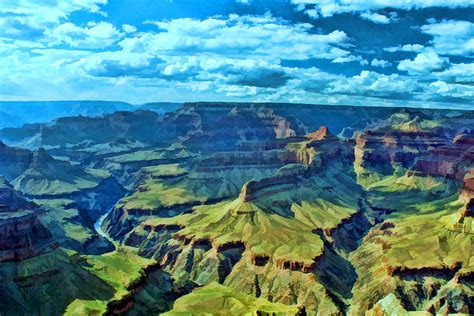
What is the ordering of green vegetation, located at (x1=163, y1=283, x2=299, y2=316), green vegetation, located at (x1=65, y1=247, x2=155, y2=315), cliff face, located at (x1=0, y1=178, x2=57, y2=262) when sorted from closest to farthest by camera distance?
green vegetation, located at (x1=65, y1=247, x2=155, y2=315), green vegetation, located at (x1=163, y1=283, x2=299, y2=316), cliff face, located at (x1=0, y1=178, x2=57, y2=262)

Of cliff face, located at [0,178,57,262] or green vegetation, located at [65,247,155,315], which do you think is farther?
cliff face, located at [0,178,57,262]

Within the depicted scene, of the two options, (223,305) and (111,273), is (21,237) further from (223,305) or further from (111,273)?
(223,305)

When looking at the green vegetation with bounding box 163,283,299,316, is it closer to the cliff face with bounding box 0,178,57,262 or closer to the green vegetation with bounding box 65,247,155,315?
the green vegetation with bounding box 65,247,155,315

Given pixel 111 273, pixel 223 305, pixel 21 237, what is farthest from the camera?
pixel 111 273

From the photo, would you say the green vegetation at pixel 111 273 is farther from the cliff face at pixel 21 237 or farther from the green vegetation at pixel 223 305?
the green vegetation at pixel 223 305

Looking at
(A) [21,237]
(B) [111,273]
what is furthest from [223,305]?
(A) [21,237]

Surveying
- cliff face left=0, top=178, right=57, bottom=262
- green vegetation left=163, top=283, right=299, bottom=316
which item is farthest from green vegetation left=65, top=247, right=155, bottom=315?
green vegetation left=163, top=283, right=299, bottom=316

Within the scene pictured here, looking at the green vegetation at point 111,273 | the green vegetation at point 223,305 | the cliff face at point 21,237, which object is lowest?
the green vegetation at point 223,305

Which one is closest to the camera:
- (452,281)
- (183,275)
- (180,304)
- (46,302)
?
(46,302)

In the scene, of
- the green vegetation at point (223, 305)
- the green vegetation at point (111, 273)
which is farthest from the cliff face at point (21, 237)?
the green vegetation at point (223, 305)

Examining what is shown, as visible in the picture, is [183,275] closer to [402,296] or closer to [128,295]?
[128,295]

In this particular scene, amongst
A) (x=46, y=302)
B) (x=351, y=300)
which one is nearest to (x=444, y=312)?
(x=351, y=300)
